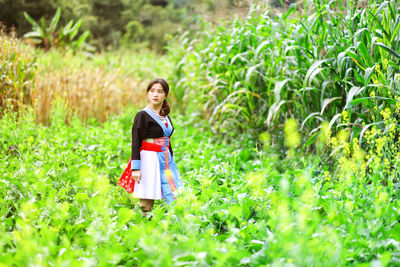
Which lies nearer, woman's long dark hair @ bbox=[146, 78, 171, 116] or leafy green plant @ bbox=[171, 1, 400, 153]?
woman's long dark hair @ bbox=[146, 78, 171, 116]

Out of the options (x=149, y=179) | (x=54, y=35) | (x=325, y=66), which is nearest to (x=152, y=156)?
(x=149, y=179)

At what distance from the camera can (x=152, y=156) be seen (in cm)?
274

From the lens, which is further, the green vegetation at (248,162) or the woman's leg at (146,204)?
the woman's leg at (146,204)

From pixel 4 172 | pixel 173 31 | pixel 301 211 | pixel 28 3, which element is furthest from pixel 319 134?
pixel 173 31

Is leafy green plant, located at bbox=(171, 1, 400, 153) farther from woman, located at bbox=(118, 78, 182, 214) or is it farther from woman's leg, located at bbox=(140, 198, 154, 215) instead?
woman's leg, located at bbox=(140, 198, 154, 215)

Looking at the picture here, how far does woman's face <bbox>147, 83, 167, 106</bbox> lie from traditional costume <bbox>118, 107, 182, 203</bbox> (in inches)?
3.0

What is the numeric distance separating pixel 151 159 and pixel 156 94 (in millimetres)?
475

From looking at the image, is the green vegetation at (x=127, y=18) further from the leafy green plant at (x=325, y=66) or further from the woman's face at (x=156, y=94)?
the woman's face at (x=156, y=94)

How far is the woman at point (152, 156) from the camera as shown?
268 cm

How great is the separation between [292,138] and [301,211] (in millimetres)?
622

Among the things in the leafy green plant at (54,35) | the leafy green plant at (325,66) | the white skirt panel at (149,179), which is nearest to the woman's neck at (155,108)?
the white skirt panel at (149,179)

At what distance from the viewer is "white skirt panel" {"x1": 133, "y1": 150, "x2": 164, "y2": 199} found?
2.68 meters

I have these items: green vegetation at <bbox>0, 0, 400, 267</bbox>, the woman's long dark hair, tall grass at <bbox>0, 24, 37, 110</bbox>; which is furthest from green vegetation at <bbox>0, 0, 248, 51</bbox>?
the woman's long dark hair

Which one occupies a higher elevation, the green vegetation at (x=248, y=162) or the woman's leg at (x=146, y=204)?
the green vegetation at (x=248, y=162)
